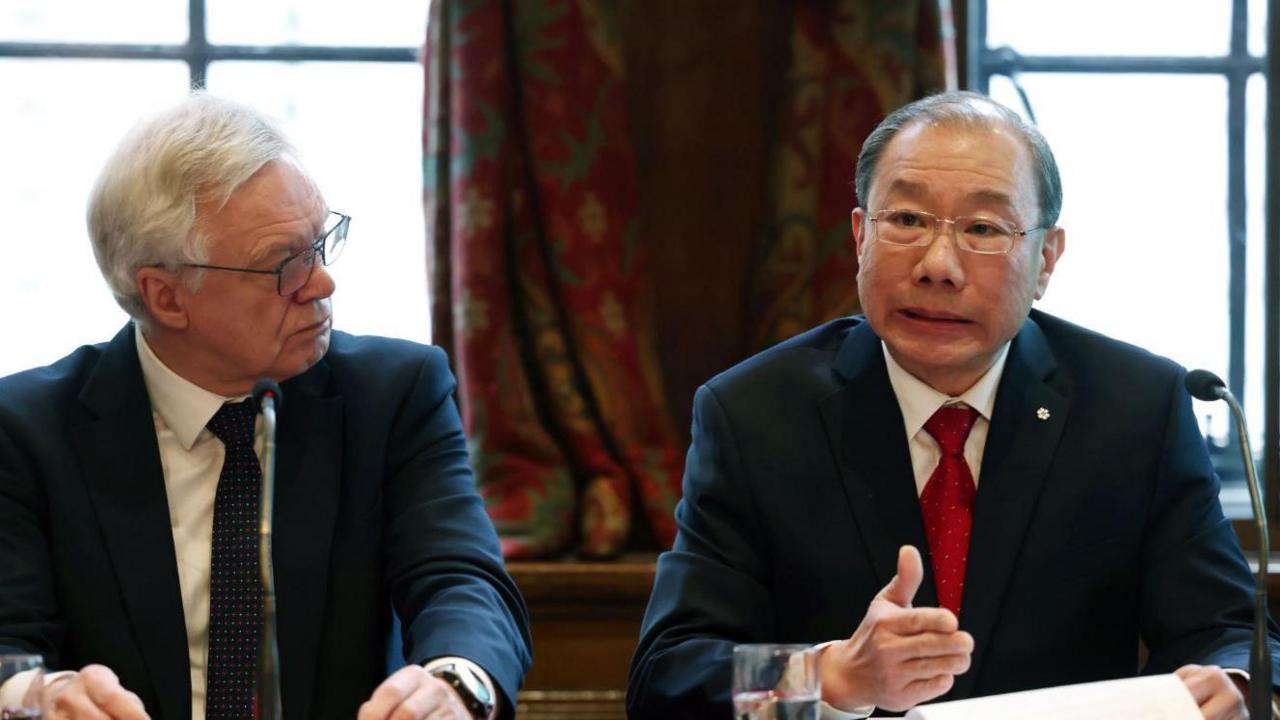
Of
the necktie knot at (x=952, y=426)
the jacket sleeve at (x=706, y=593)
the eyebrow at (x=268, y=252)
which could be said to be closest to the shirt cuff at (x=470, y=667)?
the jacket sleeve at (x=706, y=593)

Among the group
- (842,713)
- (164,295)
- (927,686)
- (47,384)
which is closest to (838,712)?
(842,713)

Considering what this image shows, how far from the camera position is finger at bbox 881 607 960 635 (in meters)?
1.80

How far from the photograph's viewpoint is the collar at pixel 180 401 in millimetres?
2379

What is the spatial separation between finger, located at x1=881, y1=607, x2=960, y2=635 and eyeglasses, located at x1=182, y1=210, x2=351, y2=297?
1.01m

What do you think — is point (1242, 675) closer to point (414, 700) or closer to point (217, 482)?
point (414, 700)

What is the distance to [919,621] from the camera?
182 cm

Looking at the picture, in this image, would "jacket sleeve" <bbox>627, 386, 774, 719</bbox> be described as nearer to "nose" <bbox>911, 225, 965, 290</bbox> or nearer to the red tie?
the red tie

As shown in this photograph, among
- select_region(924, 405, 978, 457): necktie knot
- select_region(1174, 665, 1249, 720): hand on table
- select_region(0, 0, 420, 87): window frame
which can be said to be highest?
select_region(0, 0, 420, 87): window frame

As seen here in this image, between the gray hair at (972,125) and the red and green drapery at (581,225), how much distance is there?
0.91 metres

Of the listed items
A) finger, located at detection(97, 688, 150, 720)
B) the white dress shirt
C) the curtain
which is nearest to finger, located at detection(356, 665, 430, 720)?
finger, located at detection(97, 688, 150, 720)

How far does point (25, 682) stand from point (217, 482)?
2.03 feet

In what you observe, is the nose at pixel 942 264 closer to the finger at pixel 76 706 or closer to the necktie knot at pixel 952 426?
the necktie knot at pixel 952 426

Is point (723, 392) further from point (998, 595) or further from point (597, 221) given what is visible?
point (597, 221)

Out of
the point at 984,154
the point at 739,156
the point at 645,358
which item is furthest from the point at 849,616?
the point at 739,156
